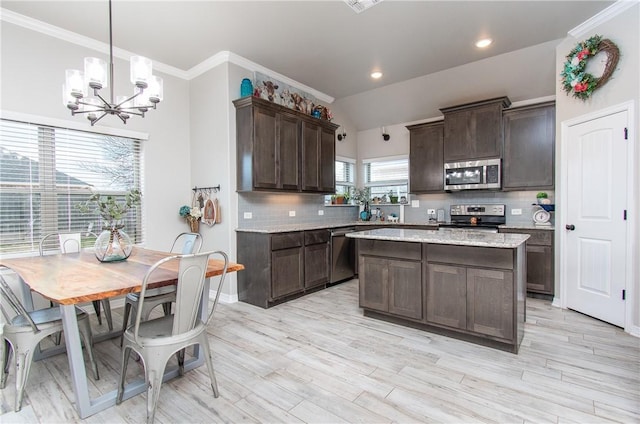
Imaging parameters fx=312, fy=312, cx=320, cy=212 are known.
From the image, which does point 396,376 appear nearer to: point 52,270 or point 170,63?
point 52,270

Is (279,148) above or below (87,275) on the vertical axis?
above

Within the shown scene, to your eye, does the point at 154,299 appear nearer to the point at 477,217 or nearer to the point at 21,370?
the point at 21,370

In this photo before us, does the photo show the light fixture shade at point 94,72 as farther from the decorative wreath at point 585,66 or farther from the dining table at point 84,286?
the decorative wreath at point 585,66

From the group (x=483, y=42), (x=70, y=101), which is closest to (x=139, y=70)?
(x=70, y=101)

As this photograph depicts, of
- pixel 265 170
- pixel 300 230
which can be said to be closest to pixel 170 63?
pixel 265 170

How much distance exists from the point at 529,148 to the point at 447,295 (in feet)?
9.10

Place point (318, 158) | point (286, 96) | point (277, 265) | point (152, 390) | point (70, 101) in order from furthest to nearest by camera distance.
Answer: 1. point (318, 158)
2. point (286, 96)
3. point (277, 265)
4. point (70, 101)
5. point (152, 390)

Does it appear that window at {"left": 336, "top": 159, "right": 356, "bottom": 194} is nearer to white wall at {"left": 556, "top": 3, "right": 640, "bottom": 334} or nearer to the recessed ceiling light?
the recessed ceiling light

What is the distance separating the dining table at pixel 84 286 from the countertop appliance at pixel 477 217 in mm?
3845

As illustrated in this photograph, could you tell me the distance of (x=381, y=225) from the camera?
18.0ft

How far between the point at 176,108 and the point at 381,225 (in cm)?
370

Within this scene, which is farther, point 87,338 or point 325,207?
point 325,207

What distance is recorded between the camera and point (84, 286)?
1.85m

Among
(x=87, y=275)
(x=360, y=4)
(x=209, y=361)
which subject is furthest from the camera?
(x=360, y=4)
